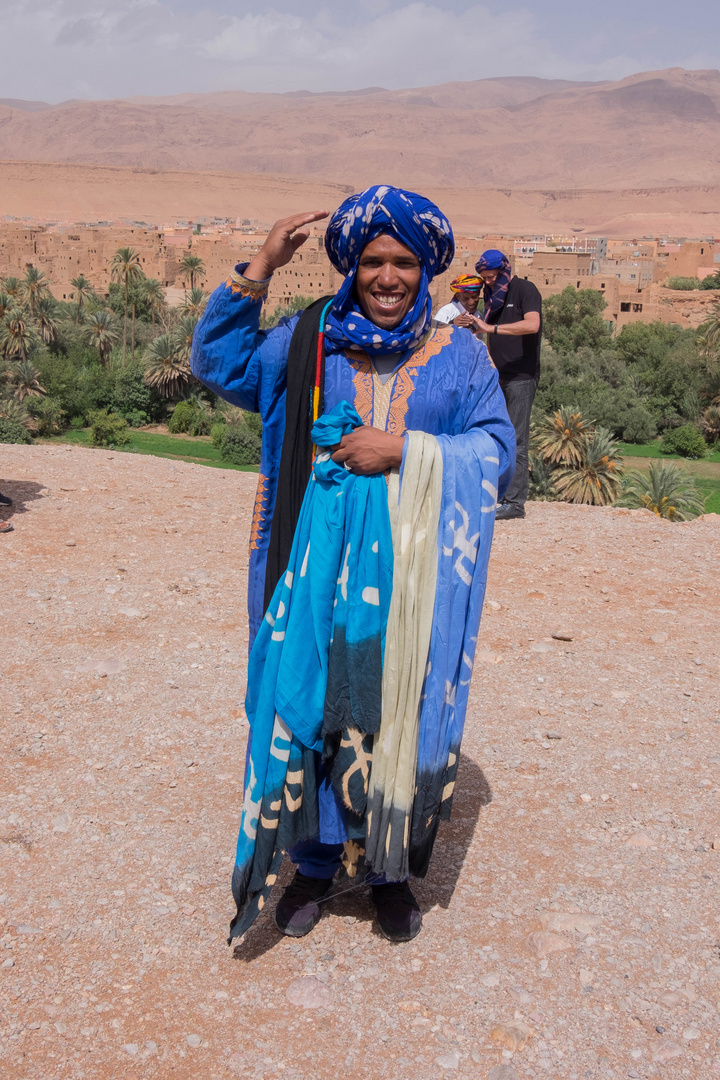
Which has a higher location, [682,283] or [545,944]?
[682,283]

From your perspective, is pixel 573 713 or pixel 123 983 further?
pixel 573 713

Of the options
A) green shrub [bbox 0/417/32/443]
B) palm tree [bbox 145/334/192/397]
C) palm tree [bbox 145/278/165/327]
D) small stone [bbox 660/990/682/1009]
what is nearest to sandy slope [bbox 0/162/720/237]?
palm tree [bbox 145/278/165/327]

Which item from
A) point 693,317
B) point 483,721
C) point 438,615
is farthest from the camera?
point 693,317

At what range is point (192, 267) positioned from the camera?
151 feet

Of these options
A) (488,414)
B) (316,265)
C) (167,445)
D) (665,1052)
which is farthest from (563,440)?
(316,265)

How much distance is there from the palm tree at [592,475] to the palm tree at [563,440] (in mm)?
65

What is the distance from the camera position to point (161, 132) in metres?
150

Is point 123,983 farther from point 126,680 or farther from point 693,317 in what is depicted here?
point 693,317

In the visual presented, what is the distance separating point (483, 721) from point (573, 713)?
38 cm

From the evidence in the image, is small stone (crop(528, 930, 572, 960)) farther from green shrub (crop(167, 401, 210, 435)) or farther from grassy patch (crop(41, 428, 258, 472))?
green shrub (crop(167, 401, 210, 435))

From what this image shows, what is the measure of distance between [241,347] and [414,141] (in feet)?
527

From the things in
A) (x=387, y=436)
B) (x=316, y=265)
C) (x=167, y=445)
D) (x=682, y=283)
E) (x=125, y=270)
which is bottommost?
(x=167, y=445)

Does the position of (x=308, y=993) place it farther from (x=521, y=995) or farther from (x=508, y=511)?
(x=508, y=511)

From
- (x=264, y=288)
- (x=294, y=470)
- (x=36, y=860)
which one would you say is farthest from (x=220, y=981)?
(x=264, y=288)
